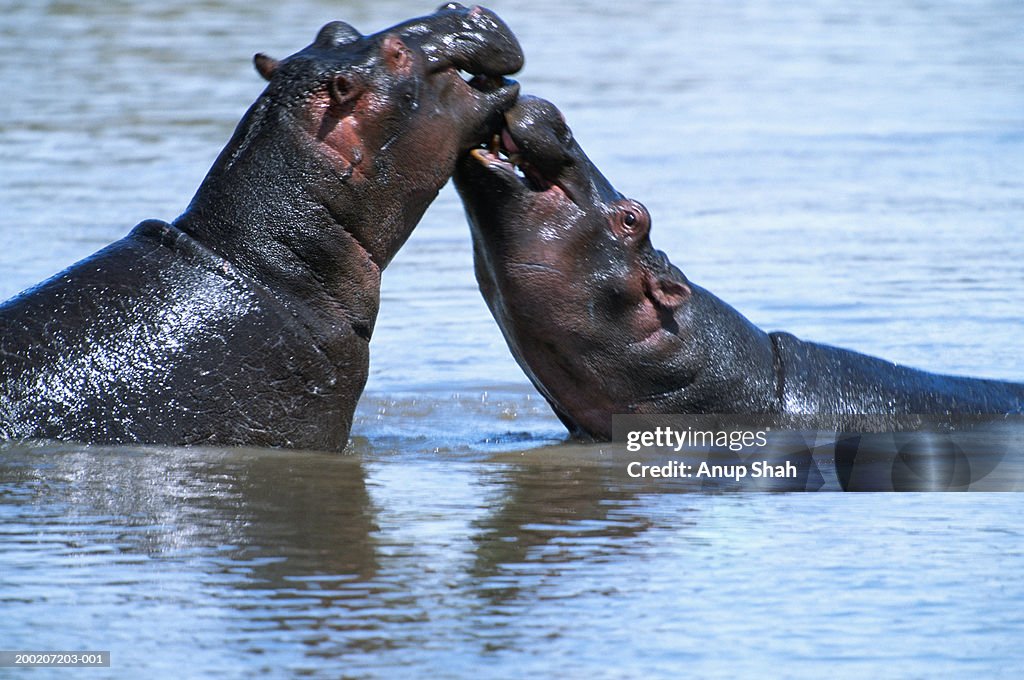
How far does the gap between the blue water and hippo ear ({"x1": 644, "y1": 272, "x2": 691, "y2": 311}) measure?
25.7 inches

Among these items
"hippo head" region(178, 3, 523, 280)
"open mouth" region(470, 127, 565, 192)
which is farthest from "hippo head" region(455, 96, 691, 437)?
"hippo head" region(178, 3, 523, 280)

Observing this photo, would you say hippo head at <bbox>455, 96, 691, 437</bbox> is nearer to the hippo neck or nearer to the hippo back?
the hippo neck

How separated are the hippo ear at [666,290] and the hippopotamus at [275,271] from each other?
2.96 ft

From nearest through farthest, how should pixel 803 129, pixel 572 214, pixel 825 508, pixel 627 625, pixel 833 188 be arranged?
pixel 627 625 → pixel 825 508 → pixel 572 214 → pixel 833 188 → pixel 803 129

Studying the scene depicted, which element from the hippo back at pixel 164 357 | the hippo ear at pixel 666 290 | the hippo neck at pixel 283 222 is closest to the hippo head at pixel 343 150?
the hippo neck at pixel 283 222

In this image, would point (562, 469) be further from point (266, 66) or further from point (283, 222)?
point (266, 66)

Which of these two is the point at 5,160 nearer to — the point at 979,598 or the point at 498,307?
the point at 498,307

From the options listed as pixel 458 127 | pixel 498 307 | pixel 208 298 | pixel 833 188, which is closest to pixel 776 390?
pixel 498 307

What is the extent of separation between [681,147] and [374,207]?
784 centimetres

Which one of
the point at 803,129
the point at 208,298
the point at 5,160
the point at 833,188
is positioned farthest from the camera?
the point at 803,129

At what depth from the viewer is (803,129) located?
47.8 feet

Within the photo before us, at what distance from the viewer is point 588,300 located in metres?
6.83

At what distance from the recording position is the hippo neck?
621 cm

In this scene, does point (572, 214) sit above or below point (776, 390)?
above
